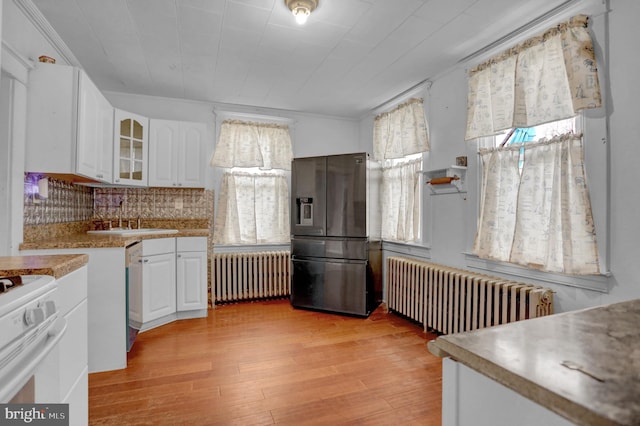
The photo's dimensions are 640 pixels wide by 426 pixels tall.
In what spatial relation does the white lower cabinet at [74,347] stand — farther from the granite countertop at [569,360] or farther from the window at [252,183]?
the window at [252,183]

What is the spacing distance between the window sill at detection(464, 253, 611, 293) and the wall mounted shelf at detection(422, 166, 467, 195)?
62 centimetres

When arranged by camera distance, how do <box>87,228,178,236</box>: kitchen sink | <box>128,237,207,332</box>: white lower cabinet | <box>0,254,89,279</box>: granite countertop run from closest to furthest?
1. <box>0,254,89,279</box>: granite countertop
2. <box>128,237,207,332</box>: white lower cabinet
3. <box>87,228,178,236</box>: kitchen sink

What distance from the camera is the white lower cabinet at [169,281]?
2902 mm

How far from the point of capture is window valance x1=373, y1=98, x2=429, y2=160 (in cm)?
342

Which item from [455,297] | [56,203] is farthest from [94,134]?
[455,297]

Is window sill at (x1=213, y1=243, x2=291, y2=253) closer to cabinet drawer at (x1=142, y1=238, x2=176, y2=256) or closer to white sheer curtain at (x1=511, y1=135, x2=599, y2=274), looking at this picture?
cabinet drawer at (x1=142, y1=238, x2=176, y2=256)

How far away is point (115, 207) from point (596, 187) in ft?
14.2

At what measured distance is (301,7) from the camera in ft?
6.73

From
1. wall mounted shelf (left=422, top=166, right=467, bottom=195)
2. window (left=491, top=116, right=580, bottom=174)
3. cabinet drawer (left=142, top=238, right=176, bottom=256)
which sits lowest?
cabinet drawer (left=142, top=238, right=176, bottom=256)

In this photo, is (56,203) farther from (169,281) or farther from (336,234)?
(336,234)

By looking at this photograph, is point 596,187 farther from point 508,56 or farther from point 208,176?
point 208,176

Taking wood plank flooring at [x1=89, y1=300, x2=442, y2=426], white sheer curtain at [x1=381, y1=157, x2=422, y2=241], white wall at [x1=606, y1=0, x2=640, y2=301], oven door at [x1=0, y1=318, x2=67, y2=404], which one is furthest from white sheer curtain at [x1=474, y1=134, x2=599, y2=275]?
oven door at [x1=0, y1=318, x2=67, y2=404]

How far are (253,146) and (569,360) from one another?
3.93 meters

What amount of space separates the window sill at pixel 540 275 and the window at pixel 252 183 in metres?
2.37
